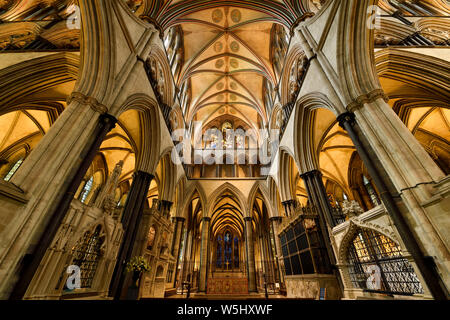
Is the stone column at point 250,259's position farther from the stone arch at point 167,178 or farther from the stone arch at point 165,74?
the stone arch at point 165,74

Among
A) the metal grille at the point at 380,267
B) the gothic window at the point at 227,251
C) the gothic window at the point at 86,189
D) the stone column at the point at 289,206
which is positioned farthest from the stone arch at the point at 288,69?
the gothic window at the point at 227,251

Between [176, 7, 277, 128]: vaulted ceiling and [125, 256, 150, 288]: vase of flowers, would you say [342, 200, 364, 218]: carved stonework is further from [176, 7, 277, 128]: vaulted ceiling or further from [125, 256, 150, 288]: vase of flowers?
[176, 7, 277, 128]: vaulted ceiling

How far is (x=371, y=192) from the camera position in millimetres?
11781

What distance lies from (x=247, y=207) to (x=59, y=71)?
43.0 feet

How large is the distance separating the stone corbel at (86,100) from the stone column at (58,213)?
24 centimetres

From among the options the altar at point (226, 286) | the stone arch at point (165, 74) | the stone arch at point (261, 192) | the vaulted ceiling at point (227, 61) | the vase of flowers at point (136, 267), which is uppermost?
the vaulted ceiling at point (227, 61)

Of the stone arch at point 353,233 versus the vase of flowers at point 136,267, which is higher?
the stone arch at point 353,233

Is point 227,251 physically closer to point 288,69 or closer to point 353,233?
point 353,233

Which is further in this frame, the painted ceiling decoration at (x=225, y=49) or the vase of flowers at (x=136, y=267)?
the painted ceiling decoration at (x=225, y=49)

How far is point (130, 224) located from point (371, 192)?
1406 cm

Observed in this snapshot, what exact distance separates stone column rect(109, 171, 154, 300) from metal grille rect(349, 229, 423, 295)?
750 centimetres

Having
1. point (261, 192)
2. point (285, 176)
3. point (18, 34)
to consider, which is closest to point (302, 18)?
point (285, 176)

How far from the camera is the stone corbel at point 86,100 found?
4656 millimetres

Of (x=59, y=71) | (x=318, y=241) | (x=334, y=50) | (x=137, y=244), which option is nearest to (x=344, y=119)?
(x=334, y=50)
